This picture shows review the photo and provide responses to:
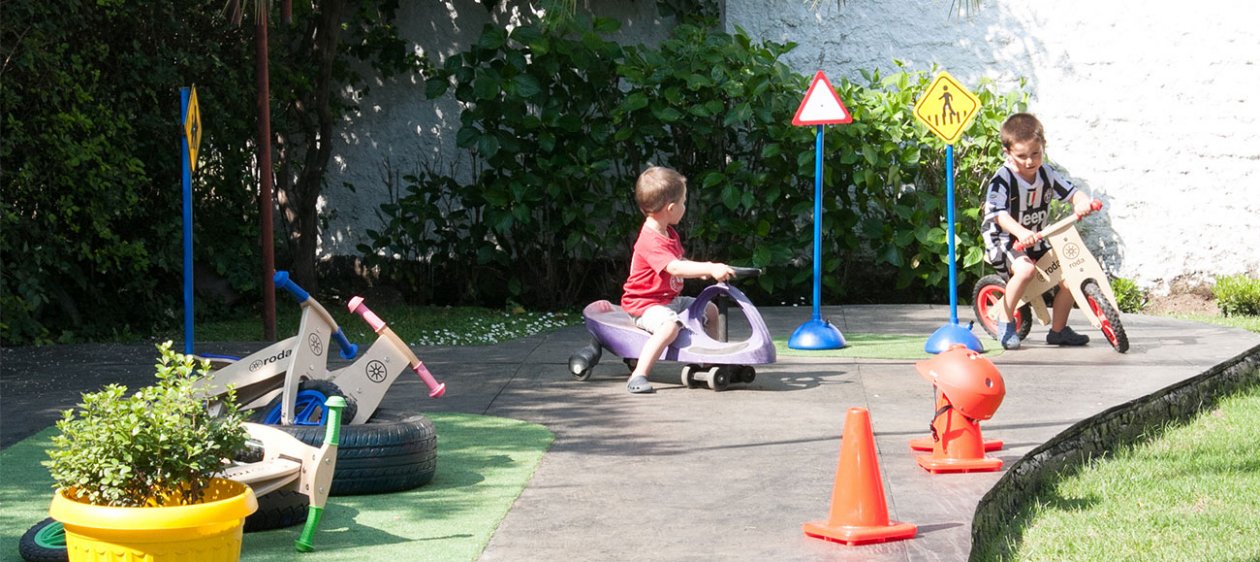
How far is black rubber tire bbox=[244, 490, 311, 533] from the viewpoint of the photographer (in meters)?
4.20

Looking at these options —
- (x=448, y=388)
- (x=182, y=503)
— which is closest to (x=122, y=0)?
(x=448, y=388)

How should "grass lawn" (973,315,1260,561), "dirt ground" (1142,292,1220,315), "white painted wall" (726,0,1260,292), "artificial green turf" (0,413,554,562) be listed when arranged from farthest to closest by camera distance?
"dirt ground" (1142,292,1220,315) → "white painted wall" (726,0,1260,292) → "grass lawn" (973,315,1260,561) → "artificial green turf" (0,413,554,562)

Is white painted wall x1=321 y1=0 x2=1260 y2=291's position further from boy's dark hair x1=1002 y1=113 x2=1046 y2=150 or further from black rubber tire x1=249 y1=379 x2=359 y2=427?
black rubber tire x1=249 y1=379 x2=359 y2=427

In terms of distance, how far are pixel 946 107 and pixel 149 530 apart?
656cm

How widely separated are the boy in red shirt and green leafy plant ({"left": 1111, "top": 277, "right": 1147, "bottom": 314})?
206 inches

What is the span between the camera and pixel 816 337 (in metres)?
8.41

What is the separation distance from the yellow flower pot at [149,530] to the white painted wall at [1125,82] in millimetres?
8937

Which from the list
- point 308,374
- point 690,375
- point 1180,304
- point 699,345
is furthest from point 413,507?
point 1180,304

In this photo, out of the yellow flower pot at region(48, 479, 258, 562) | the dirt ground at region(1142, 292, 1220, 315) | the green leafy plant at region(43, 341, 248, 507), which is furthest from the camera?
the dirt ground at region(1142, 292, 1220, 315)

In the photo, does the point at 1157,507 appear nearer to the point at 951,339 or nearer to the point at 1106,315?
the point at 951,339

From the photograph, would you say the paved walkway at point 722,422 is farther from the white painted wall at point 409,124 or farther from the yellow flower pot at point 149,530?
the white painted wall at point 409,124

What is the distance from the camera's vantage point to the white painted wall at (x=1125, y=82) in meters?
Answer: 11.1

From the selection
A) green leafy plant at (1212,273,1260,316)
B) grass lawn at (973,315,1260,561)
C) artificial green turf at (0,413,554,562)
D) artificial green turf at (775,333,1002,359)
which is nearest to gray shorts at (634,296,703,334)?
artificial green turf at (775,333,1002,359)

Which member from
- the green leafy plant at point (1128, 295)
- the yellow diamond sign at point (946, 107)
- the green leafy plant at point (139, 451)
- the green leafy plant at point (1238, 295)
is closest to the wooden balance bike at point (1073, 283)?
the yellow diamond sign at point (946, 107)
